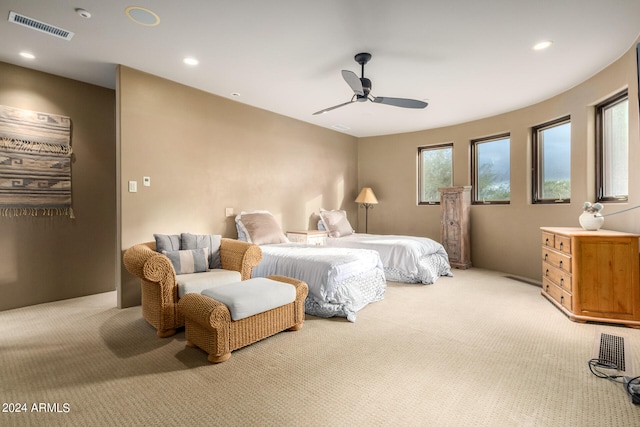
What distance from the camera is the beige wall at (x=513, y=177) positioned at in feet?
10.9

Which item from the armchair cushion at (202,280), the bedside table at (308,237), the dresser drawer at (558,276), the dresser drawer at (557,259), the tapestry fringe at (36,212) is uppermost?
the tapestry fringe at (36,212)

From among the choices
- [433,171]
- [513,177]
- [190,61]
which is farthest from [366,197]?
[190,61]

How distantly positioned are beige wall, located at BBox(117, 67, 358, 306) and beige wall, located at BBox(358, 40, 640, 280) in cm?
163

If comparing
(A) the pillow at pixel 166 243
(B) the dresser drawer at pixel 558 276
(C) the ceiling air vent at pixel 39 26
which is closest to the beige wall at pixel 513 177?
(B) the dresser drawer at pixel 558 276

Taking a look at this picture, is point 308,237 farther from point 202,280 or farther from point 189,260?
point 202,280

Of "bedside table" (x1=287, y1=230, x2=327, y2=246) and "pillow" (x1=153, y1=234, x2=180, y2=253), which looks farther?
"bedside table" (x1=287, y1=230, x2=327, y2=246)

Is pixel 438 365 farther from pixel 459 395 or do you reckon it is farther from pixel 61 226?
pixel 61 226

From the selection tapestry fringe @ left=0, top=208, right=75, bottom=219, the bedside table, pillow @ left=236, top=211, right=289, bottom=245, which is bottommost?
the bedside table

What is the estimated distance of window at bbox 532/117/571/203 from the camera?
4.32m

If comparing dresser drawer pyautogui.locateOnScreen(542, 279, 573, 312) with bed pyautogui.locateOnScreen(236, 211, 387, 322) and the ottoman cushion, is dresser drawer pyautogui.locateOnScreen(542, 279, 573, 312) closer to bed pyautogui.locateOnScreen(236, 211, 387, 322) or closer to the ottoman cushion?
bed pyautogui.locateOnScreen(236, 211, 387, 322)

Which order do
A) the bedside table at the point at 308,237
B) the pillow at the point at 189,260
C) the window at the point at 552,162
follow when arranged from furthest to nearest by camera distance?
the bedside table at the point at 308,237, the window at the point at 552,162, the pillow at the point at 189,260

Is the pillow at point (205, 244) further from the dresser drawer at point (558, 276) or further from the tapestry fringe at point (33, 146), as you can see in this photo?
the dresser drawer at point (558, 276)

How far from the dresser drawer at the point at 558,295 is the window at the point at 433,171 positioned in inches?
106

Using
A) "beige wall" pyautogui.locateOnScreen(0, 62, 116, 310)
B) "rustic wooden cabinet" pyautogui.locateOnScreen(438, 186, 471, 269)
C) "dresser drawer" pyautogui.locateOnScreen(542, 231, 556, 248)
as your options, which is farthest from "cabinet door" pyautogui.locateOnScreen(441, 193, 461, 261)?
"beige wall" pyautogui.locateOnScreen(0, 62, 116, 310)
